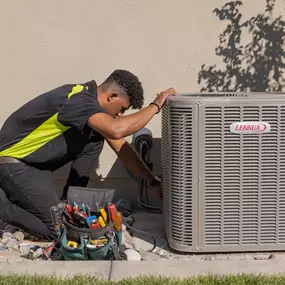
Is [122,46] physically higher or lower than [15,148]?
higher

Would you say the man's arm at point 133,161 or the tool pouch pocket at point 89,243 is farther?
the man's arm at point 133,161

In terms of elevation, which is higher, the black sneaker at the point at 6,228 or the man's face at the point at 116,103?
the man's face at the point at 116,103

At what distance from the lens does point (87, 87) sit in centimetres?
479

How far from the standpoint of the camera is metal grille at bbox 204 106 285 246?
408cm

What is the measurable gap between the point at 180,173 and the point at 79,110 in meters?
0.86

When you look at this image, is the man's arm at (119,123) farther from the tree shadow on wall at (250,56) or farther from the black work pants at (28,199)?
the tree shadow on wall at (250,56)

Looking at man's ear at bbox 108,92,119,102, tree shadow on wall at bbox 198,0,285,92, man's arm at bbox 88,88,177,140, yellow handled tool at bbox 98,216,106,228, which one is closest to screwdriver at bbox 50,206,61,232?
yellow handled tool at bbox 98,216,106,228

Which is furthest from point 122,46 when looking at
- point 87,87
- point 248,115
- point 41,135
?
point 248,115

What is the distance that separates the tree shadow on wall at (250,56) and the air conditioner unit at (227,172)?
1358 millimetres

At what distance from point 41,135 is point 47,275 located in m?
1.31

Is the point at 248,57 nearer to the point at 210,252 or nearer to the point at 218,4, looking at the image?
the point at 218,4

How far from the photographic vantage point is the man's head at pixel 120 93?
4711mm

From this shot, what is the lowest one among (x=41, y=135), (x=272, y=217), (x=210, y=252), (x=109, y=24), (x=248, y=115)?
(x=210, y=252)

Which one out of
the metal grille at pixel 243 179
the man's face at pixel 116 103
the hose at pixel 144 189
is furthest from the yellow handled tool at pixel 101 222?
the hose at pixel 144 189
